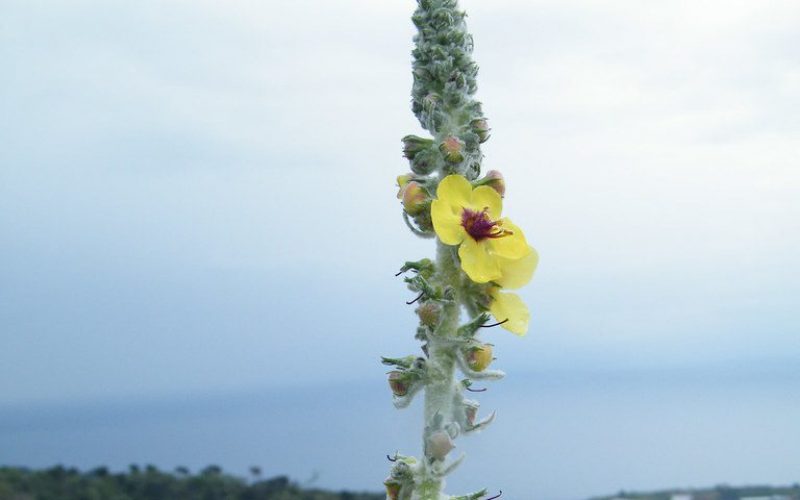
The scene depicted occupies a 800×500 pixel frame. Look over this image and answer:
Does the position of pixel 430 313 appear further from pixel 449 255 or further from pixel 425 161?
pixel 425 161

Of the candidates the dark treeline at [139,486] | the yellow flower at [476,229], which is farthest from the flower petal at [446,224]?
the dark treeline at [139,486]

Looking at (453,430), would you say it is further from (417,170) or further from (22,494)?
(22,494)

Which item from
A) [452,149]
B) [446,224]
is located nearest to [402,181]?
[452,149]

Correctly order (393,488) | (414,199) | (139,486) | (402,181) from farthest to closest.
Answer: (139,486)
(402,181)
(414,199)
(393,488)

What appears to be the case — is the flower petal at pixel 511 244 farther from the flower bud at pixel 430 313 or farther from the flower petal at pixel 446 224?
the flower bud at pixel 430 313

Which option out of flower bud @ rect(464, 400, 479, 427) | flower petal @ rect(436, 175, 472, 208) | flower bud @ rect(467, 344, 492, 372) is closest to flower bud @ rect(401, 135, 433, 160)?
flower petal @ rect(436, 175, 472, 208)

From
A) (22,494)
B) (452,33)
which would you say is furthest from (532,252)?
(22,494)

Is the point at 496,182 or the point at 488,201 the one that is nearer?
the point at 488,201
